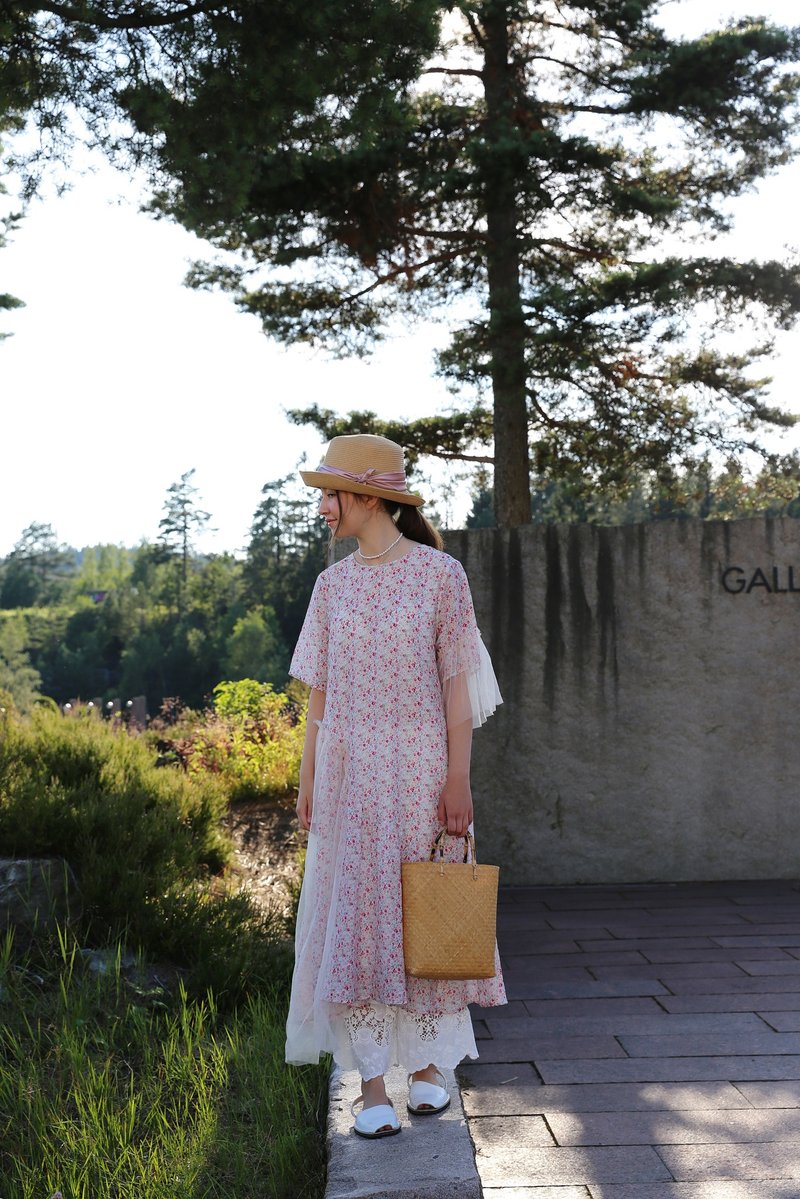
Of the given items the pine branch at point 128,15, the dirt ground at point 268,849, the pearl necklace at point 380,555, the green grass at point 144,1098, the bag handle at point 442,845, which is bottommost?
the dirt ground at point 268,849

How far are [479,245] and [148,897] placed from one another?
384 inches

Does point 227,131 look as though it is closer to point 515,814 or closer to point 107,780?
point 107,780

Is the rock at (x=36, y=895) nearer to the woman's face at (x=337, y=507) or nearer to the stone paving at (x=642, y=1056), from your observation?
the stone paving at (x=642, y=1056)

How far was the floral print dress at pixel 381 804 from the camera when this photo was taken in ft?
9.75

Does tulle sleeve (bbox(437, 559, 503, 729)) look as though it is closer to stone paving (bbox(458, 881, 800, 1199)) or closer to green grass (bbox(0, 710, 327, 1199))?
stone paving (bbox(458, 881, 800, 1199))

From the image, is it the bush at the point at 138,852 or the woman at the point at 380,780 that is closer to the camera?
the woman at the point at 380,780

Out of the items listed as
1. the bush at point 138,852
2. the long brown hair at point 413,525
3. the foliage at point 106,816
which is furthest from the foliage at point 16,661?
the long brown hair at point 413,525

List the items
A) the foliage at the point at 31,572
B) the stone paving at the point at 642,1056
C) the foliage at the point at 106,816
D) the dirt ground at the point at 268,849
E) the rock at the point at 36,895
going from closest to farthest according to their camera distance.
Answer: the stone paving at the point at 642,1056 → the rock at the point at 36,895 → the foliage at the point at 106,816 → the dirt ground at the point at 268,849 → the foliage at the point at 31,572

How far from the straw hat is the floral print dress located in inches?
7.1

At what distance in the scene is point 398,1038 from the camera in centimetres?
306

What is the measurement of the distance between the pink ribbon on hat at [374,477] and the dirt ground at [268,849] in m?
3.15

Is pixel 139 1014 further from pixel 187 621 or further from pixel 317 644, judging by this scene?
pixel 187 621

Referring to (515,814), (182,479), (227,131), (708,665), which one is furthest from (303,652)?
(182,479)

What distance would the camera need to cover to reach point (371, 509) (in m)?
3.15
